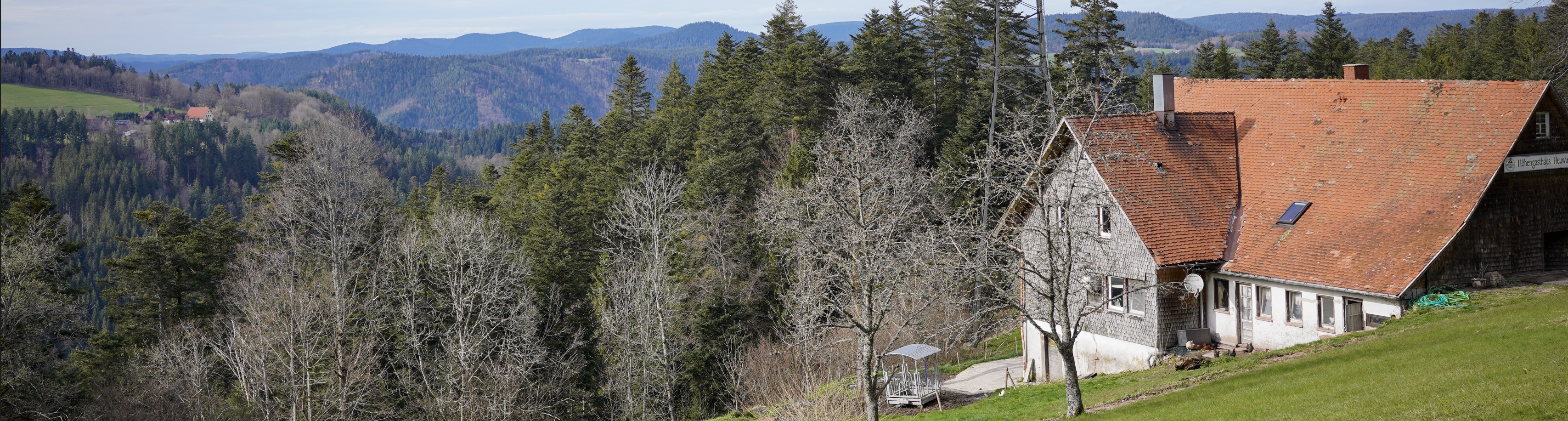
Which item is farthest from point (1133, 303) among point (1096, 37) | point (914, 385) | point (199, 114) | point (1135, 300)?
point (199, 114)

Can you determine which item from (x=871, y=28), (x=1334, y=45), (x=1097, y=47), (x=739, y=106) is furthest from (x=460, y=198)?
(x=1334, y=45)

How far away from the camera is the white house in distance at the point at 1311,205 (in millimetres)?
21969

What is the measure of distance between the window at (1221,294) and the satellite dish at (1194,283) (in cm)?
84

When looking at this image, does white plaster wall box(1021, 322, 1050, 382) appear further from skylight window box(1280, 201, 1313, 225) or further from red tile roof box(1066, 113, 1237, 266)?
skylight window box(1280, 201, 1313, 225)

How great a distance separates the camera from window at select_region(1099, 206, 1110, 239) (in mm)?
26969

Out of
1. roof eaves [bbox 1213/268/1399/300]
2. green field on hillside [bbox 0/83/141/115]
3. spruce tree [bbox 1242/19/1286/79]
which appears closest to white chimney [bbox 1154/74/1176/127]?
roof eaves [bbox 1213/268/1399/300]

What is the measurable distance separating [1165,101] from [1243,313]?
6.57 m

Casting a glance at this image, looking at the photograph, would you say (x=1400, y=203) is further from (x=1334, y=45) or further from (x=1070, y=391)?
(x=1334, y=45)

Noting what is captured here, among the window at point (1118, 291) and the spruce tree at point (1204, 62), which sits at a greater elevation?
the spruce tree at point (1204, 62)

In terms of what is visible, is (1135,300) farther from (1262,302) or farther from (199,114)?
(199,114)

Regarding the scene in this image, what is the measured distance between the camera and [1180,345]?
25438 mm

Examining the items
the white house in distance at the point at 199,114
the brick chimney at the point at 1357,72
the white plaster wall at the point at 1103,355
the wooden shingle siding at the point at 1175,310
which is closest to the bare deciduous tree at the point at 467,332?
the white plaster wall at the point at 1103,355

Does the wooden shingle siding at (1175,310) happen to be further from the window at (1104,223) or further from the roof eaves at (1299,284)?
the window at (1104,223)

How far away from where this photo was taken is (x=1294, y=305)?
23766 millimetres
